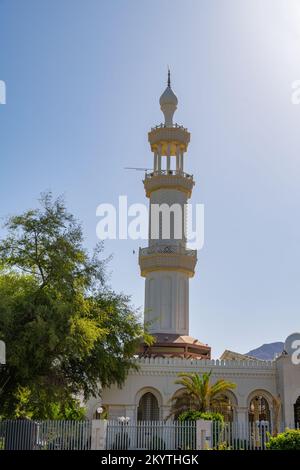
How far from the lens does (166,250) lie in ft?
131

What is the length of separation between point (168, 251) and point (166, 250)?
0.17 meters

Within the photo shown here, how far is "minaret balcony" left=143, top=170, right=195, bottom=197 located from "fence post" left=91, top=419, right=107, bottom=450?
71.7ft

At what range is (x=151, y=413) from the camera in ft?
113

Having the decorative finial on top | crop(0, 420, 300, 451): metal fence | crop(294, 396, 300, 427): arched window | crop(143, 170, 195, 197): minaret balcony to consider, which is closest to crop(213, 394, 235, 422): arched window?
crop(294, 396, 300, 427): arched window

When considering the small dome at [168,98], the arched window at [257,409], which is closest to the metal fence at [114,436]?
the arched window at [257,409]

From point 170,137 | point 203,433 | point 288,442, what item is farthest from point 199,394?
point 170,137

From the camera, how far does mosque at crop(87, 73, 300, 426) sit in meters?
32.6

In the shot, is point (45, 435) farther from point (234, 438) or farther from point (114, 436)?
point (234, 438)

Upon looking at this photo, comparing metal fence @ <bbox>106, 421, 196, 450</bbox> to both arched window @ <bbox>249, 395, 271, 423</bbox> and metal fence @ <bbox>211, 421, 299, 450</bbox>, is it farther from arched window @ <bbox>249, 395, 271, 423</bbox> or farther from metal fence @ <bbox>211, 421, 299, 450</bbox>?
arched window @ <bbox>249, 395, 271, 423</bbox>
